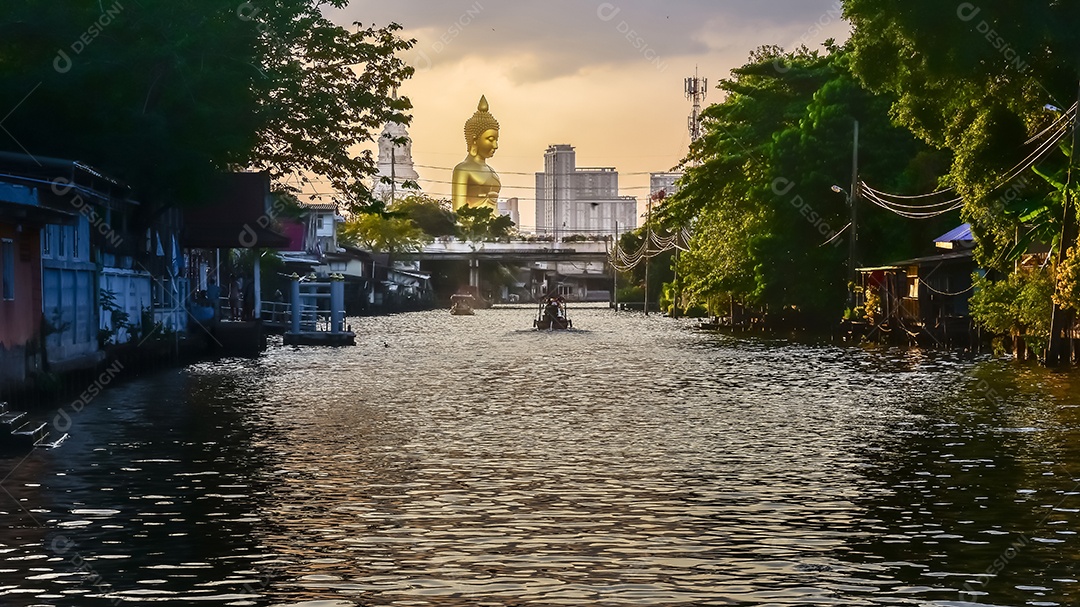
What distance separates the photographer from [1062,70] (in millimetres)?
41844

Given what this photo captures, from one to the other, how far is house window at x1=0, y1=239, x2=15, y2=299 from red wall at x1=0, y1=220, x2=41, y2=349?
104mm

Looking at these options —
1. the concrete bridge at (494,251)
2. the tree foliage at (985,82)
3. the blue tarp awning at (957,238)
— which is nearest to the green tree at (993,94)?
the tree foliage at (985,82)

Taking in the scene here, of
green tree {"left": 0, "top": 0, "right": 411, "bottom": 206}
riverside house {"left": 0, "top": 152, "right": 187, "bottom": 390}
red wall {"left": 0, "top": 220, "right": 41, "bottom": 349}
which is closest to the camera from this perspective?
red wall {"left": 0, "top": 220, "right": 41, "bottom": 349}

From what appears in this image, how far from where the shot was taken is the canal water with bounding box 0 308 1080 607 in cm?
1192

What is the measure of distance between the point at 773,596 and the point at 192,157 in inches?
1314

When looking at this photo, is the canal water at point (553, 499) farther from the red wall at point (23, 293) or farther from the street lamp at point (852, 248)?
the street lamp at point (852, 248)

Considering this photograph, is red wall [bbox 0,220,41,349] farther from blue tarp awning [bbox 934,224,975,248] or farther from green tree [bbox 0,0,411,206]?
blue tarp awning [bbox 934,224,975,248]

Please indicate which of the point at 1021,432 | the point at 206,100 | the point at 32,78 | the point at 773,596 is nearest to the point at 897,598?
the point at 773,596

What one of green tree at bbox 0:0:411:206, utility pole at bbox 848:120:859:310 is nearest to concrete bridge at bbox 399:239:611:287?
utility pole at bbox 848:120:859:310

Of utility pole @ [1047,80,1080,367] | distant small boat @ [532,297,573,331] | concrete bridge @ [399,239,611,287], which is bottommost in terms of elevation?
distant small boat @ [532,297,573,331]

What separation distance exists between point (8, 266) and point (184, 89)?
14196mm

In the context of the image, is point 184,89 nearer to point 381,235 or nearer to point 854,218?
point 854,218

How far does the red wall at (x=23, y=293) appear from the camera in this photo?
29.0 meters

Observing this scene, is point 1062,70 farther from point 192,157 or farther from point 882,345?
point 192,157
